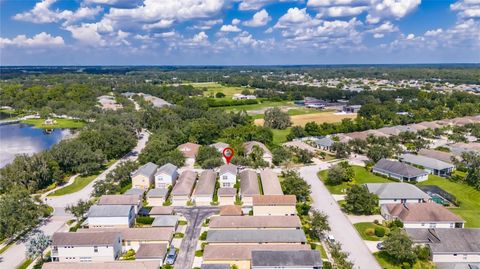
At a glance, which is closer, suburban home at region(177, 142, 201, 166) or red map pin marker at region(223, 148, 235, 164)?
red map pin marker at region(223, 148, 235, 164)

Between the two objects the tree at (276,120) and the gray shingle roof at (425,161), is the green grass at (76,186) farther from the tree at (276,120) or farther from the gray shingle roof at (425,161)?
the gray shingle roof at (425,161)

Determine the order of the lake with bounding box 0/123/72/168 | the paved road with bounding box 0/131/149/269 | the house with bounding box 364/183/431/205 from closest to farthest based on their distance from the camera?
the paved road with bounding box 0/131/149/269 → the house with bounding box 364/183/431/205 → the lake with bounding box 0/123/72/168

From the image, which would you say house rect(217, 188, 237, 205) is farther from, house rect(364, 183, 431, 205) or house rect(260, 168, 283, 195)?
house rect(364, 183, 431, 205)

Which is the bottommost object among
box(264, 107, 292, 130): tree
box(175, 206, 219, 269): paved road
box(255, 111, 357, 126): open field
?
box(175, 206, 219, 269): paved road

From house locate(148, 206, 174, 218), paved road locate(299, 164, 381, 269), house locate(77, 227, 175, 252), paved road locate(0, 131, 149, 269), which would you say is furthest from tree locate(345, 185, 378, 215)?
paved road locate(0, 131, 149, 269)

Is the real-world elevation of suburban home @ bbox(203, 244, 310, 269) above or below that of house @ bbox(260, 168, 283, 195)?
below

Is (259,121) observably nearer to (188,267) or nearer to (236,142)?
(236,142)

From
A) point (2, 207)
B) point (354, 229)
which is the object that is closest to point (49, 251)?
point (2, 207)

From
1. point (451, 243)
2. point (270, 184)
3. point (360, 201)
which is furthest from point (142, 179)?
point (451, 243)
